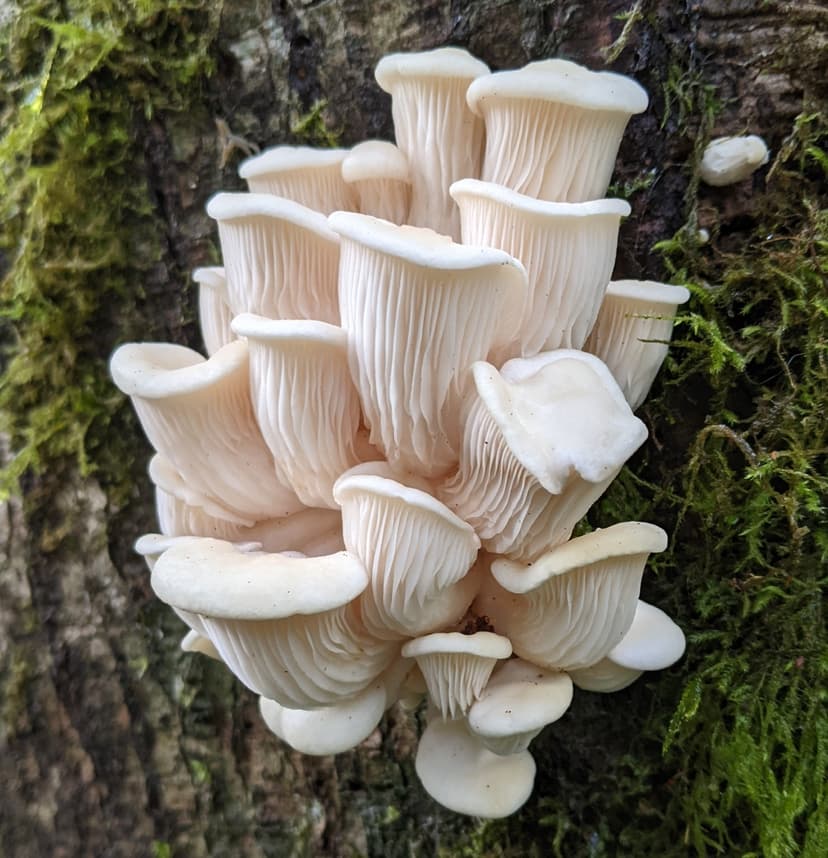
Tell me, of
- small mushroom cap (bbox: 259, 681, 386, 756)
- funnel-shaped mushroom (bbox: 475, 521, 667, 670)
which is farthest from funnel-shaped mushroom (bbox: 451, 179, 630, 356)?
small mushroom cap (bbox: 259, 681, 386, 756)

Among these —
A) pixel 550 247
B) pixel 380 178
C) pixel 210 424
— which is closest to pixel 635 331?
pixel 550 247

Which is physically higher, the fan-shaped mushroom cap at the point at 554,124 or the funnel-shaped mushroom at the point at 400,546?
the fan-shaped mushroom cap at the point at 554,124

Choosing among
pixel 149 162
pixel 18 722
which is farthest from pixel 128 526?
pixel 149 162

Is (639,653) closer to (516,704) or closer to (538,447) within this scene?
(516,704)

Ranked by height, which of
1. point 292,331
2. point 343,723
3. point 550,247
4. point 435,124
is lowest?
point 343,723

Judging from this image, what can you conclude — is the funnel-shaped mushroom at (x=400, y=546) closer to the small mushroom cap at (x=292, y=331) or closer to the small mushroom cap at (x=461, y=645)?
the small mushroom cap at (x=461, y=645)

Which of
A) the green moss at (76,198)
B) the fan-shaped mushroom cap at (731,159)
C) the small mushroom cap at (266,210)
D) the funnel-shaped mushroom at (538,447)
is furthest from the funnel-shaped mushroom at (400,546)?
the green moss at (76,198)
